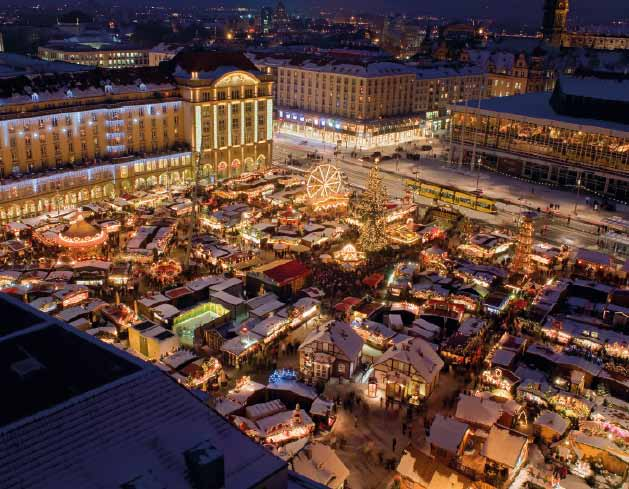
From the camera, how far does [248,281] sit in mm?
46812

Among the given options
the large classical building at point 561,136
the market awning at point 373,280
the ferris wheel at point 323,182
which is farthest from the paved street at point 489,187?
the market awning at point 373,280

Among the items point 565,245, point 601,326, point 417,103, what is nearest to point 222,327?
point 601,326

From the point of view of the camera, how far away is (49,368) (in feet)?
65.1

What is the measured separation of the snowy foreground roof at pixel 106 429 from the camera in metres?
15.4

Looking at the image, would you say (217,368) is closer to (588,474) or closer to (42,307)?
(42,307)

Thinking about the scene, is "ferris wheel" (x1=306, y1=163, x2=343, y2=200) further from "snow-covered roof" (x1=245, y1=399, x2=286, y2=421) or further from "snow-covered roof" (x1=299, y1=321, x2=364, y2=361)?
"snow-covered roof" (x1=245, y1=399, x2=286, y2=421)

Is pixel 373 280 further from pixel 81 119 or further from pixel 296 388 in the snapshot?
pixel 81 119

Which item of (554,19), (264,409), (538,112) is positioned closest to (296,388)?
(264,409)

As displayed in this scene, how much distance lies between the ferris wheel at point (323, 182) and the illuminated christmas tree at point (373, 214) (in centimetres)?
1024

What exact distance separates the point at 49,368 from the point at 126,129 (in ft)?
179

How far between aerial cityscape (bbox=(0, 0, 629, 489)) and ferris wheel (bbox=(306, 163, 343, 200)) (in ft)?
0.70

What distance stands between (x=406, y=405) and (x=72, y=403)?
21.4m

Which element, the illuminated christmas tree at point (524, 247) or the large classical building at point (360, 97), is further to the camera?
the large classical building at point (360, 97)

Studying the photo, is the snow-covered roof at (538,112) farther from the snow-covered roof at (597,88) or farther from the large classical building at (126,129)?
the large classical building at (126,129)
